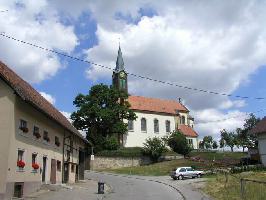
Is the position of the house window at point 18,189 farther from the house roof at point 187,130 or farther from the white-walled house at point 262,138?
the house roof at point 187,130

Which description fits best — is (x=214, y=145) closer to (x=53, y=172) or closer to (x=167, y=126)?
(x=167, y=126)

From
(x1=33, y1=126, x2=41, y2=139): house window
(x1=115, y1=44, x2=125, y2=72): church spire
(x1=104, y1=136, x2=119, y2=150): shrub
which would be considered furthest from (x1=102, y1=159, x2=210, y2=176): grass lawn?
(x1=115, y1=44, x2=125, y2=72): church spire

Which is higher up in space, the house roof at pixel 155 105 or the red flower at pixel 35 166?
the house roof at pixel 155 105

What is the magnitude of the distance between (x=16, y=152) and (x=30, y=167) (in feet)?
9.95

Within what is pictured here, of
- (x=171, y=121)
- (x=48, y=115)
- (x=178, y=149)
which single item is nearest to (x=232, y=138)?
(x=171, y=121)

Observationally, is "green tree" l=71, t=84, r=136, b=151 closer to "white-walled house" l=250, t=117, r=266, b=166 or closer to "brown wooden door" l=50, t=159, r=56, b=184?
"white-walled house" l=250, t=117, r=266, b=166

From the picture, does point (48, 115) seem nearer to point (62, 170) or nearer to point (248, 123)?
point (62, 170)

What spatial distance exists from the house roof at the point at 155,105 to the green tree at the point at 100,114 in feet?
40.7

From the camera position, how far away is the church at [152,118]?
3374 inches

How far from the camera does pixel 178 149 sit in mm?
76062

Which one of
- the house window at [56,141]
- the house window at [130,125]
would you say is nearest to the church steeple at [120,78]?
the house window at [130,125]

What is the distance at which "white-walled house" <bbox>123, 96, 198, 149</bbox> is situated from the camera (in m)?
85.6

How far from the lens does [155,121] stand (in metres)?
89.9

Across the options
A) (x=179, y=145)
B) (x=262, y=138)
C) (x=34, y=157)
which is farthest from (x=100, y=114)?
(x=34, y=157)
